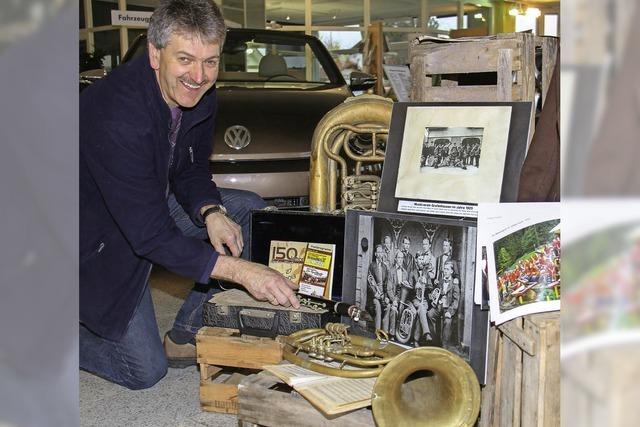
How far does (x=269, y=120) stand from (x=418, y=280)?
254cm

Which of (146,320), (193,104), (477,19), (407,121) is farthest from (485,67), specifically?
(477,19)

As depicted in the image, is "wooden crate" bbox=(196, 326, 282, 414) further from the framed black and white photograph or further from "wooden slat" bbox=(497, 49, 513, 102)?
"wooden slat" bbox=(497, 49, 513, 102)

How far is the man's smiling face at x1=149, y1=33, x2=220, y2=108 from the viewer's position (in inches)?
99.0

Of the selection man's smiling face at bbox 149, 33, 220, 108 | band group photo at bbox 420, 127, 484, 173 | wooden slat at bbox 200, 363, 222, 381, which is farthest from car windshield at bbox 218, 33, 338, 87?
band group photo at bbox 420, 127, 484, 173

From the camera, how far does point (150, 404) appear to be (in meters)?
2.83

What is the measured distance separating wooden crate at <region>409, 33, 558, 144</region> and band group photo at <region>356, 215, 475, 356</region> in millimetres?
425

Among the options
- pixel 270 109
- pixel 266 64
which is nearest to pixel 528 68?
pixel 270 109

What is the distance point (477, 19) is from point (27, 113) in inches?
743

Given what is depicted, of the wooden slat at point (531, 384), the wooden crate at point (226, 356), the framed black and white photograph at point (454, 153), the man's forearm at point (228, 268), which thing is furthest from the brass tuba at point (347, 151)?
the wooden slat at point (531, 384)

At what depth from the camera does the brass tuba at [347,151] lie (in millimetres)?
2783

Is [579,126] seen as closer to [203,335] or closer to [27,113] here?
[27,113]

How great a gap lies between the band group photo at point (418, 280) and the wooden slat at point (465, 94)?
50 cm

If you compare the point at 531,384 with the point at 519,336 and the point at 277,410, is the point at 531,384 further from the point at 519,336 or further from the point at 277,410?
the point at 277,410

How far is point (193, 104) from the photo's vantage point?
8.79 ft
